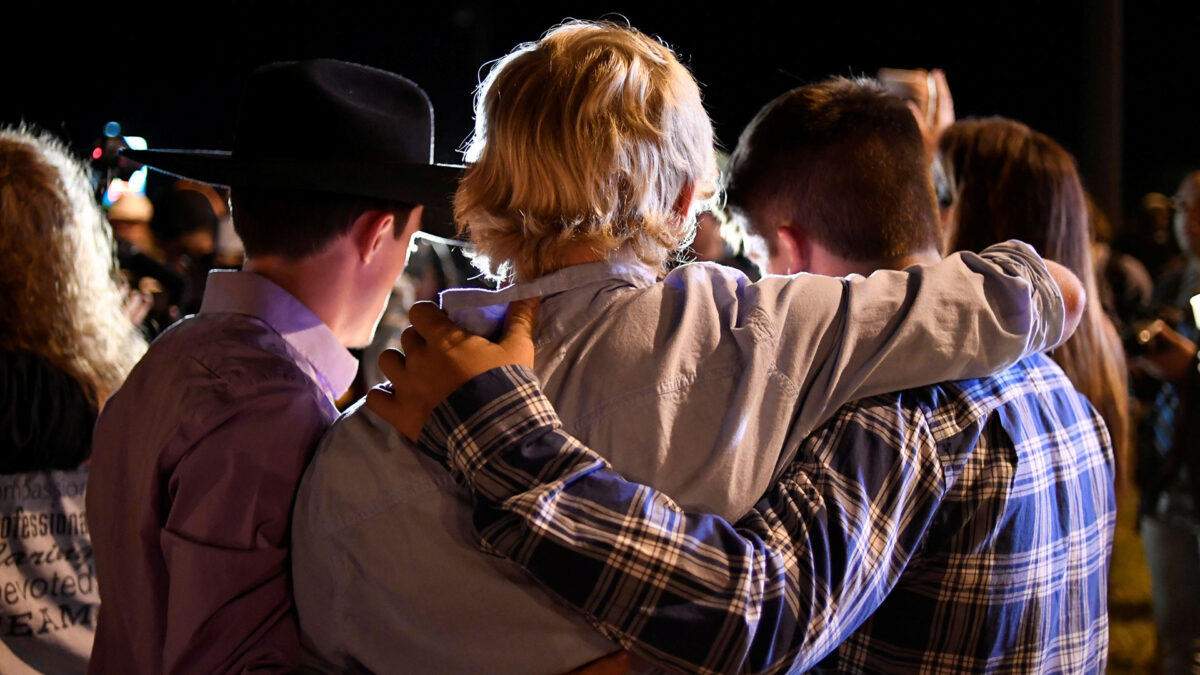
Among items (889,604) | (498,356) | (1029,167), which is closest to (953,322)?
(889,604)

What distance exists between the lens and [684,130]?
117 centimetres

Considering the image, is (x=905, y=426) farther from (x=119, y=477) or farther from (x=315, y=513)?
(x=119, y=477)

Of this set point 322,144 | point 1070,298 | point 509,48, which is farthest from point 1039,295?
point 509,48

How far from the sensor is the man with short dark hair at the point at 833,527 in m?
0.95

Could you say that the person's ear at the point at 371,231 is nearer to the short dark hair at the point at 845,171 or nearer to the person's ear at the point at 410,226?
the person's ear at the point at 410,226

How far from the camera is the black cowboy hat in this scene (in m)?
1.54

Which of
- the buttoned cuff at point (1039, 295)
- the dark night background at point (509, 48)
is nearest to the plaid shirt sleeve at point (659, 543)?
the buttoned cuff at point (1039, 295)

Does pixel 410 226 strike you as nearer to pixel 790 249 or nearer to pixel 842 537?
pixel 790 249

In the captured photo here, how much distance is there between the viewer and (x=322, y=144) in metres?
1.58

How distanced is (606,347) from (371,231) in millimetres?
680

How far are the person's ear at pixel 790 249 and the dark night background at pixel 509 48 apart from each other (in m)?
0.79

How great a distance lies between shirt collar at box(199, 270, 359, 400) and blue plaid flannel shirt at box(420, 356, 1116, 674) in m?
0.61

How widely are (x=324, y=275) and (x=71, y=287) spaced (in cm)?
105

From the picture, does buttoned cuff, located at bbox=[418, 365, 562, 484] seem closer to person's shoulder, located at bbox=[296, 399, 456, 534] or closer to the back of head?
person's shoulder, located at bbox=[296, 399, 456, 534]
